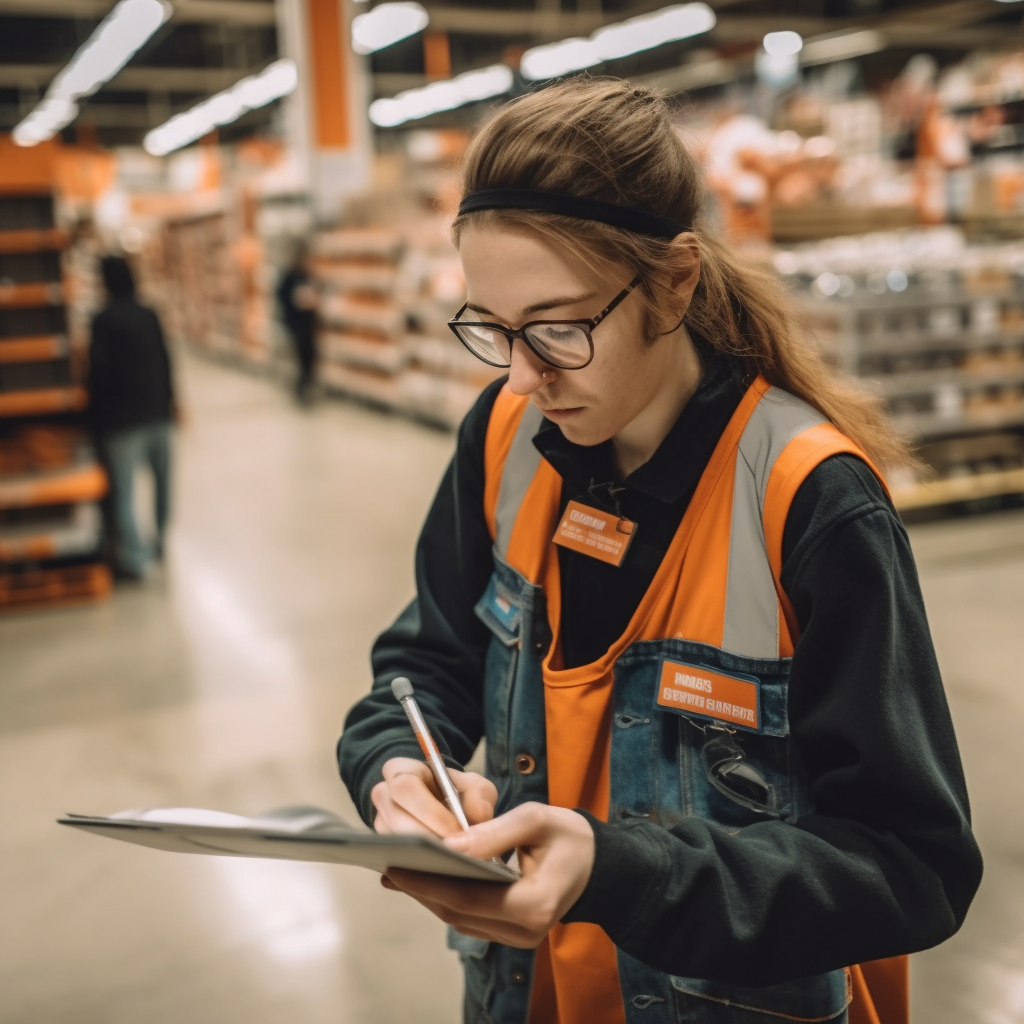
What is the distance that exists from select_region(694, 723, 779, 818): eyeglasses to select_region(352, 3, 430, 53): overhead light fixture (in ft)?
38.5

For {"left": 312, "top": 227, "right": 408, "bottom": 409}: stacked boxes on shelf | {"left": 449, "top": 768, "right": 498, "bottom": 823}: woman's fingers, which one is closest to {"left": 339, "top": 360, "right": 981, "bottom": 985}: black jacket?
{"left": 449, "top": 768, "right": 498, "bottom": 823}: woman's fingers

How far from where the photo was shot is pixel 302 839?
0.81 m

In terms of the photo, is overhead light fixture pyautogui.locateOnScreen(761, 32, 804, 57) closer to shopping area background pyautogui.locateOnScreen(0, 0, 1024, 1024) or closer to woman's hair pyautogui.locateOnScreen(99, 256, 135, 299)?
shopping area background pyautogui.locateOnScreen(0, 0, 1024, 1024)

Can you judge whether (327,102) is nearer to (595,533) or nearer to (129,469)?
(129,469)

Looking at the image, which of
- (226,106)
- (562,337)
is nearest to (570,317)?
(562,337)

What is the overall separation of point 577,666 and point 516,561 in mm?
143

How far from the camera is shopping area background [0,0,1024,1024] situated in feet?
9.41

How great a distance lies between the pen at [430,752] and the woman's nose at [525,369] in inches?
14.1

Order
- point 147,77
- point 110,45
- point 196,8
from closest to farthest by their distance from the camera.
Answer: point 110,45
point 196,8
point 147,77

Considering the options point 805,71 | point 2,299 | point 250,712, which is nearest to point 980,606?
point 250,712

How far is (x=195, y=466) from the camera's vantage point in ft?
30.3

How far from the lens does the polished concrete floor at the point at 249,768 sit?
271 centimetres

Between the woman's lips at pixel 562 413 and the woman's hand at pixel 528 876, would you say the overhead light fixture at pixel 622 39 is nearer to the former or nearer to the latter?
the woman's lips at pixel 562 413

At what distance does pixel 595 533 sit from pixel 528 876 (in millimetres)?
410
